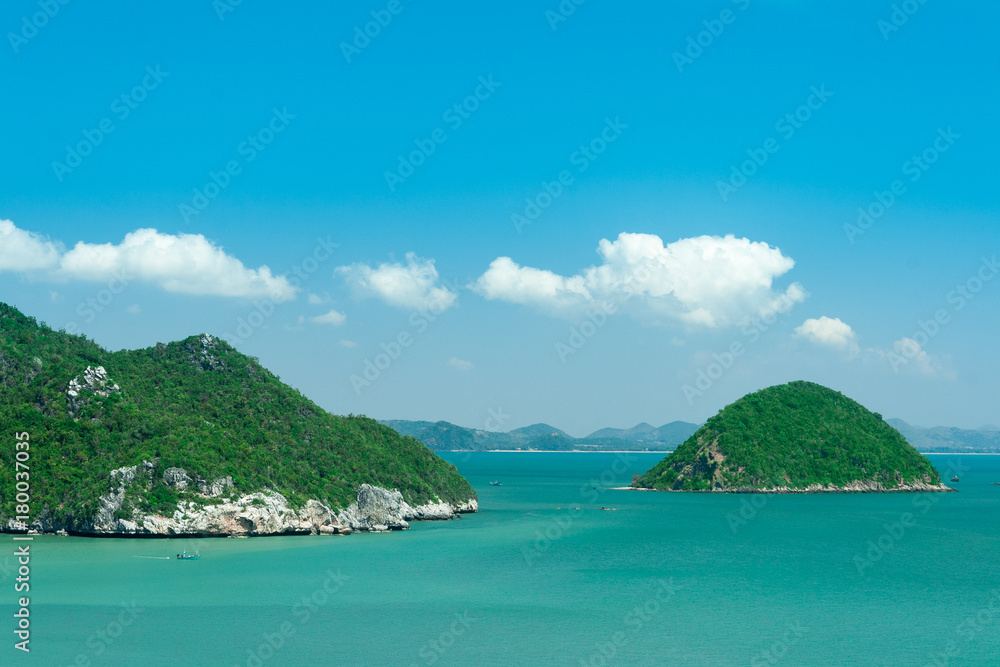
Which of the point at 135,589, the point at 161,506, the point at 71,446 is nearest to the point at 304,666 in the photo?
the point at 135,589

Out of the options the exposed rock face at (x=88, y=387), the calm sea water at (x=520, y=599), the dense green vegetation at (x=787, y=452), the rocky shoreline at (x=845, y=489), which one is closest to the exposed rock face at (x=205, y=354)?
the exposed rock face at (x=88, y=387)

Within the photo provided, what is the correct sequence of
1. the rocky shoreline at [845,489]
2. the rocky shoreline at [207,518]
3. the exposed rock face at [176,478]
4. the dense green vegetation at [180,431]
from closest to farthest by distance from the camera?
the rocky shoreline at [207,518] < the exposed rock face at [176,478] < the dense green vegetation at [180,431] < the rocky shoreline at [845,489]

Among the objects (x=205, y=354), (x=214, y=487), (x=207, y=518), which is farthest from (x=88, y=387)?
(x=205, y=354)

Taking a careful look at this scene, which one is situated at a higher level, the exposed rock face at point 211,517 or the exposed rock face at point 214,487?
the exposed rock face at point 214,487

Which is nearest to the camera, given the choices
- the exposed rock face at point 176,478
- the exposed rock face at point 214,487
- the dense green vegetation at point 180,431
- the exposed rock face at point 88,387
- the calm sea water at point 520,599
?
the calm sea water at point 520,599

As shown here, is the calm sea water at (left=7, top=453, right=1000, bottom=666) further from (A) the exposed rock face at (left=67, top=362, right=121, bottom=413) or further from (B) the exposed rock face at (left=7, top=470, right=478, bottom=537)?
(A) the exposed rock face at (left=67, top=362, right=121, bottom=413)

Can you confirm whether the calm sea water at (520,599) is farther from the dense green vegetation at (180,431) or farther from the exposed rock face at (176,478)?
the dense green vegetation at (180,431)

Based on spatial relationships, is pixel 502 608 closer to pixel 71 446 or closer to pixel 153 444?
pixel 153 444
